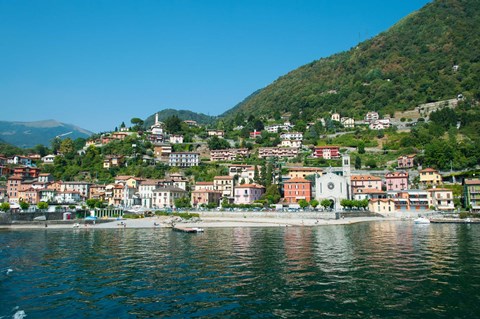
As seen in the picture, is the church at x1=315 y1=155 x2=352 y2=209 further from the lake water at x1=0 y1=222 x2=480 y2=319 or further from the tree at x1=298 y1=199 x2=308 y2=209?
the lake water at x1=0 y1=222 x2=480 y2=319

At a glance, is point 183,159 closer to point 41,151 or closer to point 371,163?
point 371,163

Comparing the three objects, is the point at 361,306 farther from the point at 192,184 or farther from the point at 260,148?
the point at 260,148

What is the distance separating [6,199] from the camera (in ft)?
287

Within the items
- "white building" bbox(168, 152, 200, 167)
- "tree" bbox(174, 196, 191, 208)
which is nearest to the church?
"tree" bbox(174, 196, 191, 208)

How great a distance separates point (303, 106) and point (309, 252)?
145293 mm

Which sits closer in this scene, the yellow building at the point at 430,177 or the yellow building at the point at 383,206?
the yellow building at the point at 383,206

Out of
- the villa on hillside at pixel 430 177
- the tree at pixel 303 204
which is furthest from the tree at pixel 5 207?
the villa on hillside at pixel 430 177

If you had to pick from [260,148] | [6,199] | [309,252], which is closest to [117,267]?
[309,252]

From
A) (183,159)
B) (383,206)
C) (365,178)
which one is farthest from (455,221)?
(183,159)

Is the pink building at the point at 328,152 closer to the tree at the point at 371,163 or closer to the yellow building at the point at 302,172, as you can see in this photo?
the tree at the point at 371,163

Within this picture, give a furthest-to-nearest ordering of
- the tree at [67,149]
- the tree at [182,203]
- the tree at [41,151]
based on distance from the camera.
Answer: the tree at [41,151], the tree at [67,149], the tree at [182,203]

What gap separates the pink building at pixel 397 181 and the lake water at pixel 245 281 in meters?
48.0

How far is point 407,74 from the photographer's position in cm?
15800

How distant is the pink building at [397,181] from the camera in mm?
79438
